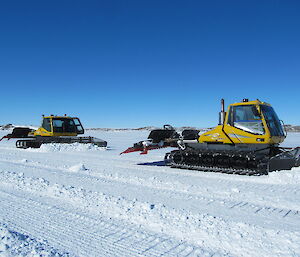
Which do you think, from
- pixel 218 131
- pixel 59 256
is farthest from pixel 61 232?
pixel 218 131

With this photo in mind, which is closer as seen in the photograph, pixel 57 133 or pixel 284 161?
pixel 284 161

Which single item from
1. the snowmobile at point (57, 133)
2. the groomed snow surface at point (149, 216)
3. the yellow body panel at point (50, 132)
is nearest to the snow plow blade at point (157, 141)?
the groomed snow surface at point (149, 216)

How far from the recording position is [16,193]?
17.5ft

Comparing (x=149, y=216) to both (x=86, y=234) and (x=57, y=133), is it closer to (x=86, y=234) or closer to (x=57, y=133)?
(x=86, y=234)

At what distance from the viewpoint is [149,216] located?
4020 mm

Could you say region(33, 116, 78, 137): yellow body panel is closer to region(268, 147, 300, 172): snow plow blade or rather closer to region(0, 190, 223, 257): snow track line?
region(268, 147, 300, 172): snow plow blade

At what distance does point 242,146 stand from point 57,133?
11873mm

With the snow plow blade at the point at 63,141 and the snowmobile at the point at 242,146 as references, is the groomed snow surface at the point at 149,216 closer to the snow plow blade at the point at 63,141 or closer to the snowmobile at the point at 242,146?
the snowmobile at the point at 242,146

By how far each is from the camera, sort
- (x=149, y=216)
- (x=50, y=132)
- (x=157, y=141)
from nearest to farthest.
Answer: (x=149, y=216)
(x=157, y=141)
(x=50, y=132)

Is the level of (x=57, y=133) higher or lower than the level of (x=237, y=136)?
higher

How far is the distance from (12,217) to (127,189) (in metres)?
2.29

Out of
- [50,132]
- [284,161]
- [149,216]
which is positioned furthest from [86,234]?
[50,132]

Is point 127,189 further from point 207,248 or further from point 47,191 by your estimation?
point 207,248

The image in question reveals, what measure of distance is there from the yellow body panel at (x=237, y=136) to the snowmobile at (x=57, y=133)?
8441 mm
